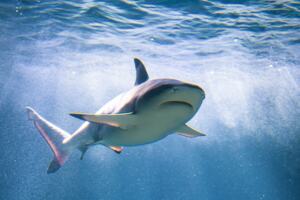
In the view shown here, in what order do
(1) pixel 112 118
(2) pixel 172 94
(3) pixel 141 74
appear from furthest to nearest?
(3) pixel 141 74 → (1) pixel 112 118 → (2) pixel 172 94

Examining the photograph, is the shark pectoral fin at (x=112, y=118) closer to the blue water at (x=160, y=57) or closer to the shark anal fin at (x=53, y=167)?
the shark anal fin at (x=53, y=167)

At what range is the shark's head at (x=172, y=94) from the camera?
3777 mm

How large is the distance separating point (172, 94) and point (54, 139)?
182 inches

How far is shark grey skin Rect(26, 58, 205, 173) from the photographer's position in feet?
13.0

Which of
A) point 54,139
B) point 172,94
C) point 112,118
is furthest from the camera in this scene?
point 54,139

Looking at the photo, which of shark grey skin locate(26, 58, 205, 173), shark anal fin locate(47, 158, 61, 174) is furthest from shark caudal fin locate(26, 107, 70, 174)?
shark grey skin locate(26, 58, 205, 173)

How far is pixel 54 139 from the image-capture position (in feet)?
23.8

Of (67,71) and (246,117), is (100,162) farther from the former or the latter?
(246,117)

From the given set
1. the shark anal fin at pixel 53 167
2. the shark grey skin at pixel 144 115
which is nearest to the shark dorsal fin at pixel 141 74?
the shark grey skin at pixel 144 115

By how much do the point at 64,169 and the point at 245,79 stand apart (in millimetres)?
28253

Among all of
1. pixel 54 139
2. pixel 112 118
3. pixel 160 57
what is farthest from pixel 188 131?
pixel 160 57

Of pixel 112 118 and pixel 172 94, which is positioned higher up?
pixel 172 94

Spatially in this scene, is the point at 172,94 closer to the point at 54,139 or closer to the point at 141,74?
the point at 141,74

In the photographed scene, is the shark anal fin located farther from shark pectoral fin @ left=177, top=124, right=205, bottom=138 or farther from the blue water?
the blue water
